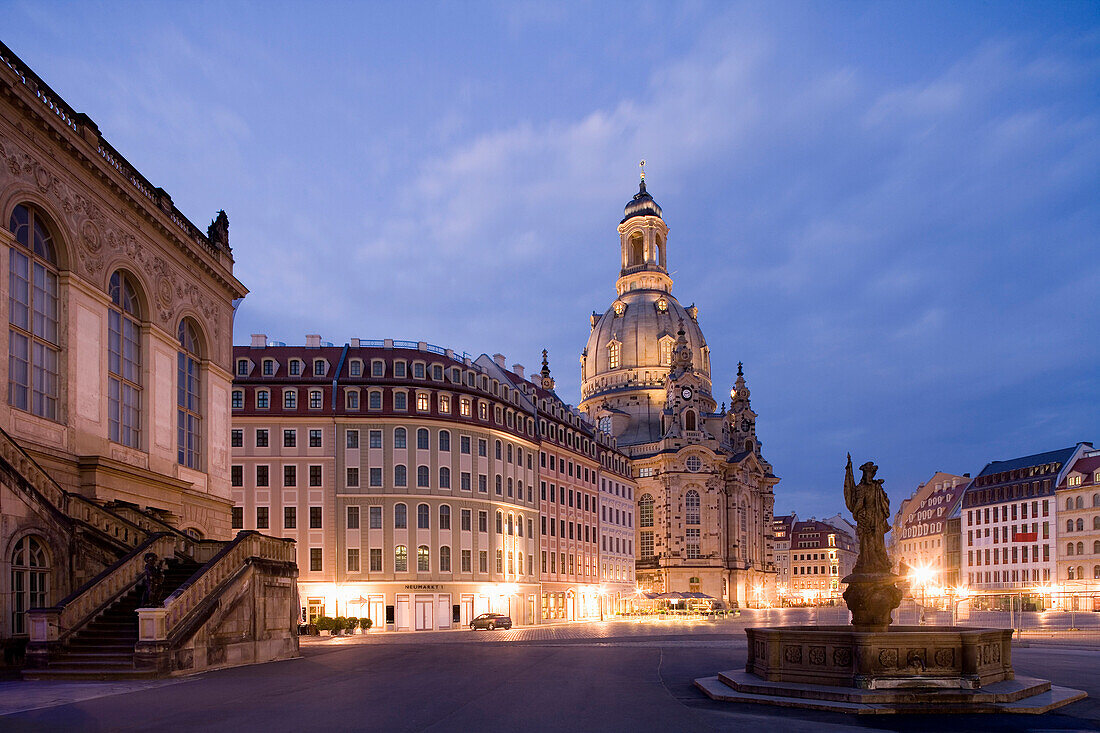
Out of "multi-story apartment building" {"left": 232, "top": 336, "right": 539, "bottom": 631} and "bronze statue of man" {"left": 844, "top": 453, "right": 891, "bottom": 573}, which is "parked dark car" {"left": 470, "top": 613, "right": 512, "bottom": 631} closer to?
"multi-story apartment building" {"left": 232, "top": 336, "right": 539, "bottom": 631}

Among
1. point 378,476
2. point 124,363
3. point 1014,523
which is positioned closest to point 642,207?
point 1014,523

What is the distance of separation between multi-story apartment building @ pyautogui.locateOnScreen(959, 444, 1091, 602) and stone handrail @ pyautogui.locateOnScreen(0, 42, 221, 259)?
100492mm

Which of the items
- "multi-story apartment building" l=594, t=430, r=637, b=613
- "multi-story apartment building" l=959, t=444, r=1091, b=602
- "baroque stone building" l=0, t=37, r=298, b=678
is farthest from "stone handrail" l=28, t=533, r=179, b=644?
"multi-story apartment building" l=959, t=444, r=1091, b=602

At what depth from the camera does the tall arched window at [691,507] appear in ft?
475

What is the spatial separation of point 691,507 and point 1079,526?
52061mm

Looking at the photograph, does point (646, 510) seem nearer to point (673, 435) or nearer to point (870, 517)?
point (673, 435)

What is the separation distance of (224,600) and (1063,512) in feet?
362

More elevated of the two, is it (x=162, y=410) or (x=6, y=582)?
(x=162, y=410)

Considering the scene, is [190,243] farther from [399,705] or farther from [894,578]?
[894,578]

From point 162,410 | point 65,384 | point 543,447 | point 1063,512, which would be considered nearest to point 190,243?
point 162,410

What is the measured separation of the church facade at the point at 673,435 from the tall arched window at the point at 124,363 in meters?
101

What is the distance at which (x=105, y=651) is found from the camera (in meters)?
23.3

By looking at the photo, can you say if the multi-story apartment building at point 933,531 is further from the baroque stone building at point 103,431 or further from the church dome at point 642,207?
the baroque stone building at point 103,431

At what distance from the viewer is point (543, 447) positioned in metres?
85.0
